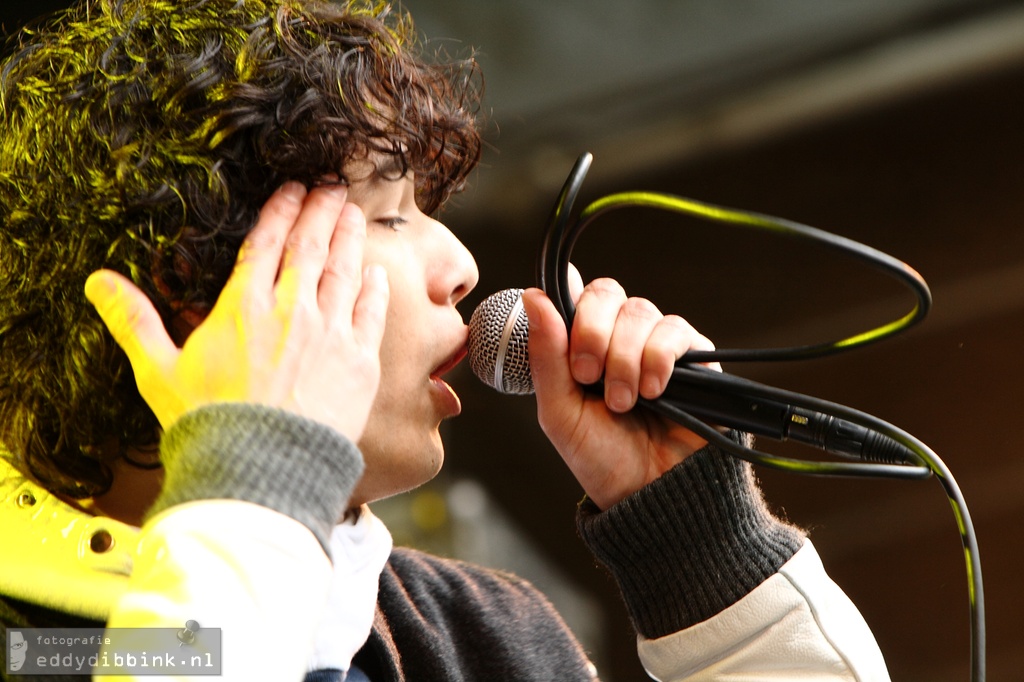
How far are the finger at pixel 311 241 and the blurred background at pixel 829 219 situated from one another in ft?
5.78

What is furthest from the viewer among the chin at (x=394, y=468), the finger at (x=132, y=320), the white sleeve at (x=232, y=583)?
the chin at (x=394, y=468)

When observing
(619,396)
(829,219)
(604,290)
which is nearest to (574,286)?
(604,290)

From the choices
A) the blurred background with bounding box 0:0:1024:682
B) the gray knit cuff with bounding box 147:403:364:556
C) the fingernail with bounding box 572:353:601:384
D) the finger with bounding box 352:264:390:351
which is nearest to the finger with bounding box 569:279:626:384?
the fingernail with bounding box 572:353:601:384

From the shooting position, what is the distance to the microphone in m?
1.08

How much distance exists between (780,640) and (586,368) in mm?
390

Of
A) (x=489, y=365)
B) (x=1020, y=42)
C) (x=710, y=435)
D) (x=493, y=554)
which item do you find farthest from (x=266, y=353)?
(x=1020, y=42)

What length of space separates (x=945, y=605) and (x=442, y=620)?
6.99 ft

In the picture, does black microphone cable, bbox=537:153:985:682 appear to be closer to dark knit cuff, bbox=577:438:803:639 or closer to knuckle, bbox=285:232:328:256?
dark knit cuff, bbox=577:438:803:639

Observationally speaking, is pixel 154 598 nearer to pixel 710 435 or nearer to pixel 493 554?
pixel 710 435

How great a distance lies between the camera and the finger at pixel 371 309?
100 cm

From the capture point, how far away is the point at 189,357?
93cm

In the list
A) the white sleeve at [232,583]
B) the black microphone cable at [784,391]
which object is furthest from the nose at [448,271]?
the white sleeve at [232,583]

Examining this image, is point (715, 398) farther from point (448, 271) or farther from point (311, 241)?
point (311, 241)

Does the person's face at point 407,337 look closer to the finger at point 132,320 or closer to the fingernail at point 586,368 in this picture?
the fingernail at point 586,368
